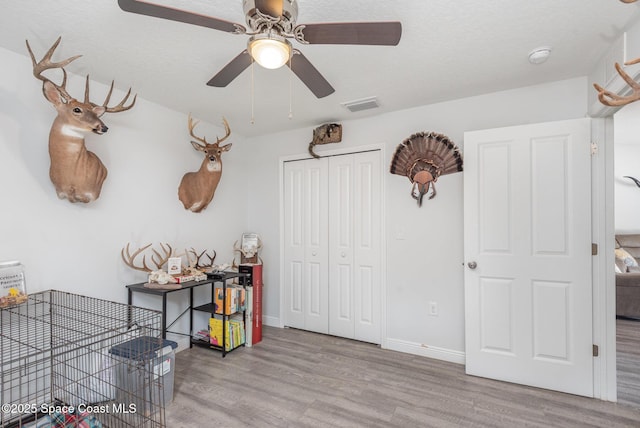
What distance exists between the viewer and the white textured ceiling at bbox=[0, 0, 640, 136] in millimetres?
1709

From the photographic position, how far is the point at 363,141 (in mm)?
3404

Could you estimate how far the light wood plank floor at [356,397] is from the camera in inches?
81.7

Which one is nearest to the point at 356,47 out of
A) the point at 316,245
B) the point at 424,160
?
the point at 424,160

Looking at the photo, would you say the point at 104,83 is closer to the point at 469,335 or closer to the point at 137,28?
the point at 137,28

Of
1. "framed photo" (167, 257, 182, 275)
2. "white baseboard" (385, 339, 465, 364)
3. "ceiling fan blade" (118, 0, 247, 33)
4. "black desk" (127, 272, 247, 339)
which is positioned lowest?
"white baseboard" (385, 339, 465, 364)

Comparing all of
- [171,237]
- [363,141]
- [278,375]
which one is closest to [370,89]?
[363,141]

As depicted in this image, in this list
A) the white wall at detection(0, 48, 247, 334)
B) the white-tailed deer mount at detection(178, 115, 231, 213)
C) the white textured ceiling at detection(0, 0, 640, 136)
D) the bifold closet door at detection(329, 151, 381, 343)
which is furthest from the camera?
the bifold closet door at detection(329, 151, 381, 343)

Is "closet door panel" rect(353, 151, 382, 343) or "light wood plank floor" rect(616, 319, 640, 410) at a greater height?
"closet door panel" rect(353, 151, 382, 343)

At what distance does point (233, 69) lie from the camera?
170cm

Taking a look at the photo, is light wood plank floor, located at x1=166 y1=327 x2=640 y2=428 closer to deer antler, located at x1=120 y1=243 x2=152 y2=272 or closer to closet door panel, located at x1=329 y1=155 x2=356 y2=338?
closet door panel, located at x1=329 y1=155 x2=356 y2=338

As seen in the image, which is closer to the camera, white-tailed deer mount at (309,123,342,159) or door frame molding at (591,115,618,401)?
door frame molding at (591,115,618,401)

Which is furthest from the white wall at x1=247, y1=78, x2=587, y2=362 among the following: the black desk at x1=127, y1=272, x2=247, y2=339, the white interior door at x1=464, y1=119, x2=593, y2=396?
the black desk at x1=127, y1=272, x2=247, y2=339

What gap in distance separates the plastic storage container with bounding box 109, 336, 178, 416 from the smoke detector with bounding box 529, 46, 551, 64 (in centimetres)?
310

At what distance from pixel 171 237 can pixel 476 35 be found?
308 cm
